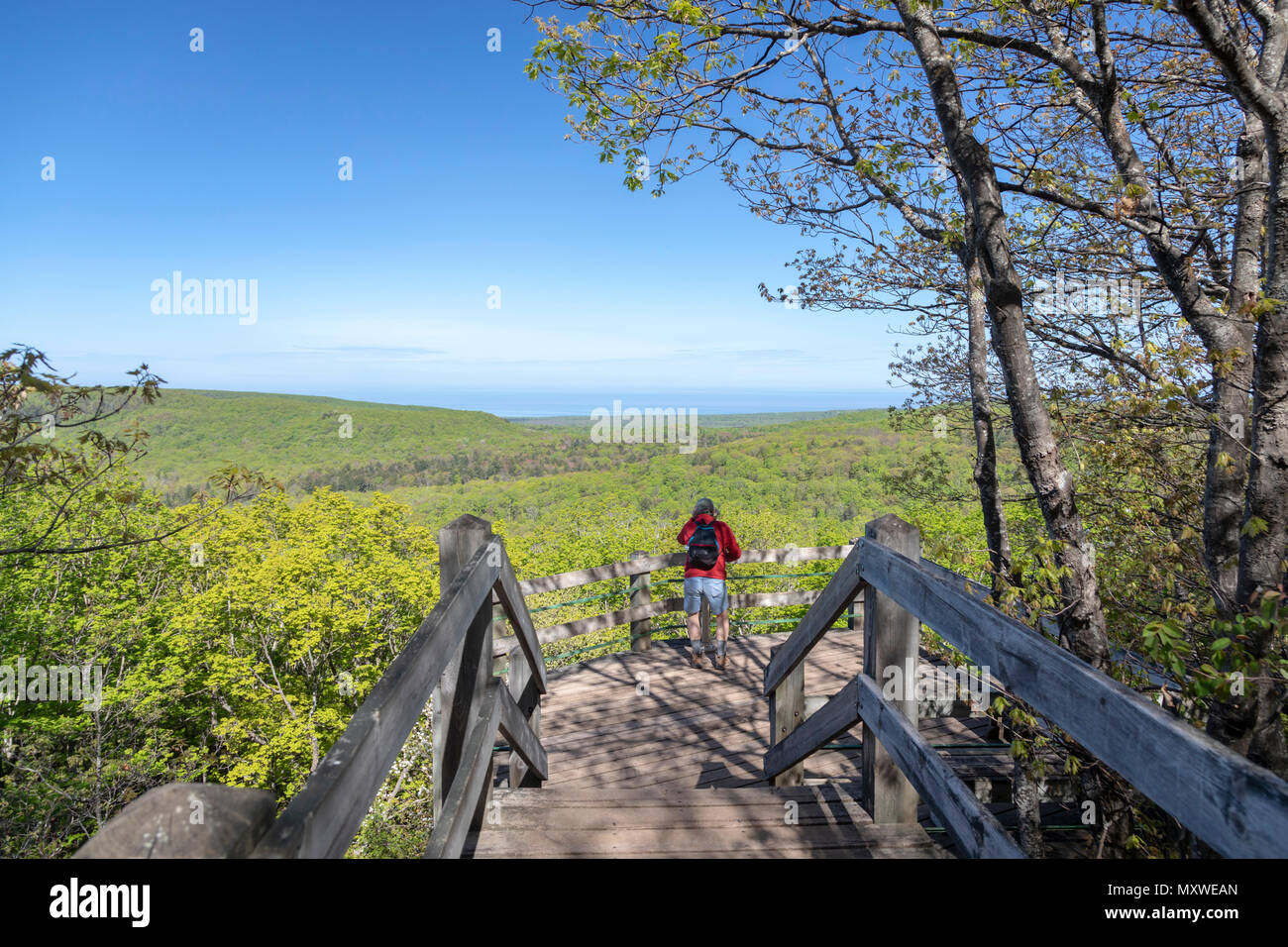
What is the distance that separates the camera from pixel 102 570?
15273 mm

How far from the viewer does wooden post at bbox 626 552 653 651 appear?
648 centimetres

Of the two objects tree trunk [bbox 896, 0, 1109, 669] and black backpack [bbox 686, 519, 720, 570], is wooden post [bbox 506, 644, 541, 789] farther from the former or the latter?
black backpack [bbox 686, 519, 720, 570]

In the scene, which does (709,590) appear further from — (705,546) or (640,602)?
(640,602)

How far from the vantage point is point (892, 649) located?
2.17 metres

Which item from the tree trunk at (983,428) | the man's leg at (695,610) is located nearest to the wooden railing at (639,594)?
the man's leg at (695,610)

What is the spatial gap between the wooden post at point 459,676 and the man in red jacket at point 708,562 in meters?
3.79

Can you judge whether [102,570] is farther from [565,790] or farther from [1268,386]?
[1268,386]

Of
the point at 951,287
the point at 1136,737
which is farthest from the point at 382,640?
the point at 1136,737

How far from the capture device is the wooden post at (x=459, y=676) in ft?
6.60

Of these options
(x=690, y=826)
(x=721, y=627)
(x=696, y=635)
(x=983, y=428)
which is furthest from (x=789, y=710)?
(x=696, y=635)

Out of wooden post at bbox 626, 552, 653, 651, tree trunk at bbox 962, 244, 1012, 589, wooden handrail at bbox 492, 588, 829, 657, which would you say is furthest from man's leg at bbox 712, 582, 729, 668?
tree trunk at bbox 962, 244, 1012, 589

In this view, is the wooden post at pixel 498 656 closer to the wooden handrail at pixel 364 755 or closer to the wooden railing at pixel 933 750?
the wooden handrail at pixel 364 755

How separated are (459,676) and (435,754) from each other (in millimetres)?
246
